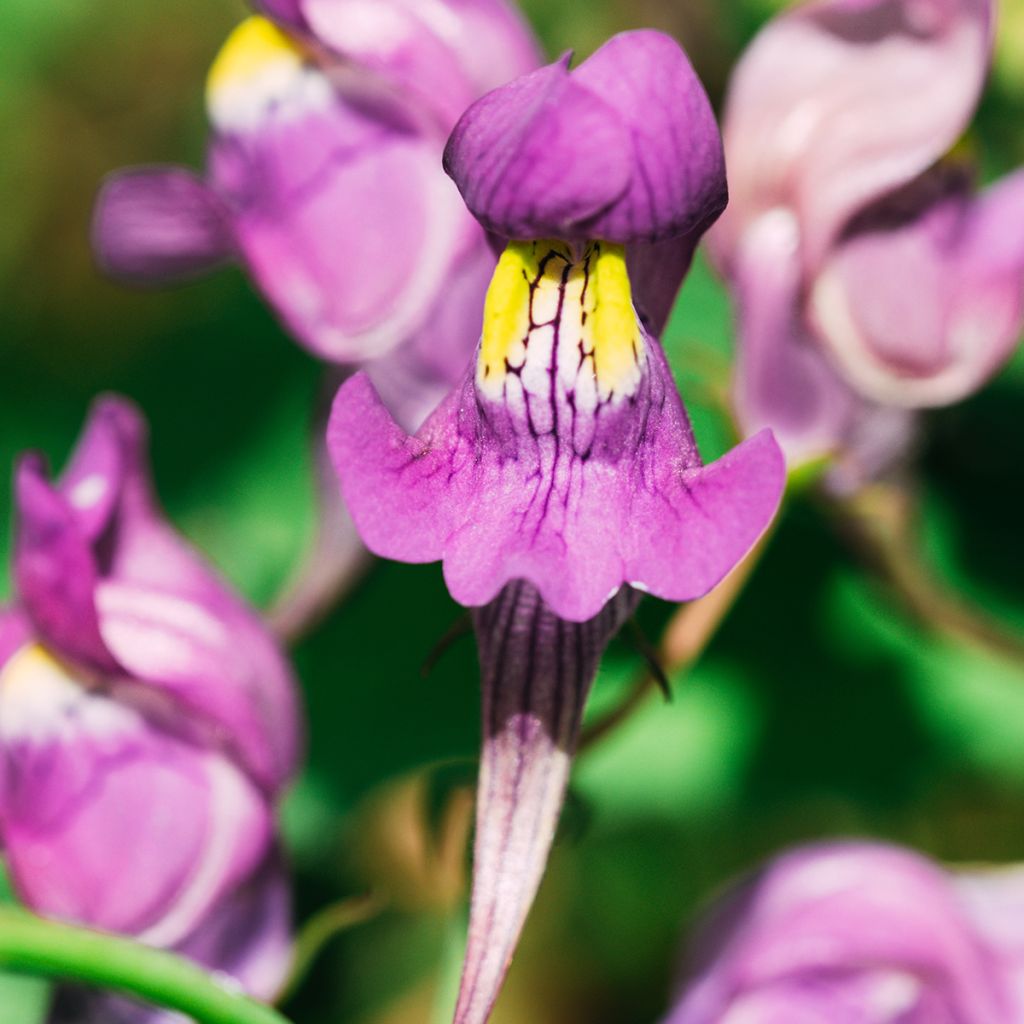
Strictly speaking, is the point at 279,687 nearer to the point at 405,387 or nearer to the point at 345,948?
the point at 405,387

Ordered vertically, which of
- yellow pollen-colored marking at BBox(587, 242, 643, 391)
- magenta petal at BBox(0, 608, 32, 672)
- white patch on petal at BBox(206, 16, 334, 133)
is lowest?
magenta petal at BBox(0, 608, 32, 672)

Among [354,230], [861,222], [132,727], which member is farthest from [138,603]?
[861,222]

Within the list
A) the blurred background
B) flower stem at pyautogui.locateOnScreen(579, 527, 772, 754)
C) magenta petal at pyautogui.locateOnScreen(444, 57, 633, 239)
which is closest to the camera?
magenta petal at pyautogui.locateOnScreen(444, 57, 633, 239)

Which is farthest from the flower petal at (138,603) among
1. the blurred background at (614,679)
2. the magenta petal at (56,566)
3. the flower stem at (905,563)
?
the flower stem at (905,563)

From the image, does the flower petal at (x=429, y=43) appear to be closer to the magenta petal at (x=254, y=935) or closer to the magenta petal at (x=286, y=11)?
the magenta petal at (x=286, y=11)

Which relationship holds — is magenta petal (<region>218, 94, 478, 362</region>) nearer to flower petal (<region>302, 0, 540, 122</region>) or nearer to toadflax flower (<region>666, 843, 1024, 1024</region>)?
flower petal (<region>302, 0, 540, 122</region>)

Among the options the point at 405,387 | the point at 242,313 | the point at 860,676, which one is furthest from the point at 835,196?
the point at 242,313

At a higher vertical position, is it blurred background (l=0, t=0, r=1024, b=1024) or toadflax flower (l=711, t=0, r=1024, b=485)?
toadflax flower (l=711, t=0, r=1024, b=485)

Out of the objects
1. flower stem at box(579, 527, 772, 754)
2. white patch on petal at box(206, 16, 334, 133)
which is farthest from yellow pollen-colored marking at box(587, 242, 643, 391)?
white patch on petal at box(206, 16, 334, 133)

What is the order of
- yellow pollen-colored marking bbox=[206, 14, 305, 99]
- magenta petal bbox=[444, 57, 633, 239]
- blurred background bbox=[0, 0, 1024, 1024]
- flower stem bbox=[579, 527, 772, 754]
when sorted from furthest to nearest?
blurred background bbox=[0, 0, 1024, 1024] → yellow pollen-colored marking bbox=[206, 14, 305, 99] → flower stem bbox=[579, 527, 772, 754] → magenta petal bbox=[444, 57, 633, 239]
